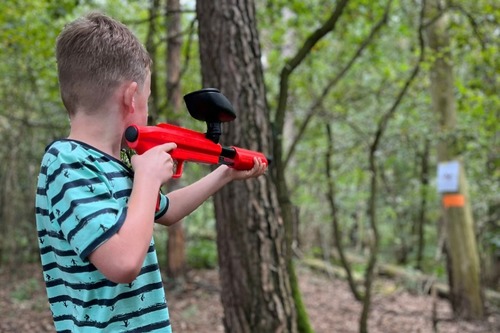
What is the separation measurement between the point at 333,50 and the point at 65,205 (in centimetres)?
884

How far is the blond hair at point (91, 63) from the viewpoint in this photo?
4.81 ft

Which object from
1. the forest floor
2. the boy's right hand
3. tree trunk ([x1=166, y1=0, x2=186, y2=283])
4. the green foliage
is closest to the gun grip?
the boy's right hand

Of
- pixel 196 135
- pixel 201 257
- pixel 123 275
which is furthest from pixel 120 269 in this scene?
pixel 201 257

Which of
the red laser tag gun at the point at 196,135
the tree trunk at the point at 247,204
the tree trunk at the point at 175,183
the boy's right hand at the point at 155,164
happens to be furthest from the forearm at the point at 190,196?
the tree trunk at the point at 175,183

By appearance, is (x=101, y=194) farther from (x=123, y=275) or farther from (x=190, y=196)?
(x=190, y=196)

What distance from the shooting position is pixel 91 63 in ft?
4.80

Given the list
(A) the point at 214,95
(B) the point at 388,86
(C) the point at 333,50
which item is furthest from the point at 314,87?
(A) the point at 214,95

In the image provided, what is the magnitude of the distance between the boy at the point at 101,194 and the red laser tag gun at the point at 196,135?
39 mm

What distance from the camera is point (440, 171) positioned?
7555 mm

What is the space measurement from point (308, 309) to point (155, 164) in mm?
7013

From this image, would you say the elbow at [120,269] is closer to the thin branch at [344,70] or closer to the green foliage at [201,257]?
the thin branch at [344,70]

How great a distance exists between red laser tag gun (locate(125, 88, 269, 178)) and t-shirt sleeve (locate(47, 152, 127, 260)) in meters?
0.15

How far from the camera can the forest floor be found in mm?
6629

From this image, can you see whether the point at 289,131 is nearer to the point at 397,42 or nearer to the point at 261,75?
the point at 397,42
